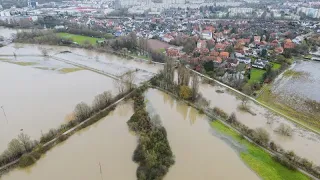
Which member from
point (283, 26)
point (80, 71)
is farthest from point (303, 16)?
point (80, 71)

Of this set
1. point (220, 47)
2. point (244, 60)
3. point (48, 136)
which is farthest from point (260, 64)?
point (48, 136)

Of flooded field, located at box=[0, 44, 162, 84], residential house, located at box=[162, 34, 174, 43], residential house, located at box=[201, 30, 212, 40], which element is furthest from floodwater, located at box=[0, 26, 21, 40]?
residential house, located at box=[201, 30, 212, 40]

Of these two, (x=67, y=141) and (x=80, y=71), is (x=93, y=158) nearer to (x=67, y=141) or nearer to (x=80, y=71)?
(x=67, y=141)

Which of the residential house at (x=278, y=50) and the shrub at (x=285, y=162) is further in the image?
the residential house at (x=278, y=50)

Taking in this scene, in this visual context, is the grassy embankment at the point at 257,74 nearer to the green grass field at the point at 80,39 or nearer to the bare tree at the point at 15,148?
the bare tree at the point at 15,148

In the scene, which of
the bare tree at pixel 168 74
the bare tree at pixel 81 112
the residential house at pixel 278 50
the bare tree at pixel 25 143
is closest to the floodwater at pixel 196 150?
the bare tree at pixel 168 74

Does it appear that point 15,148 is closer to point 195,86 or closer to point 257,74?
point 195,86
